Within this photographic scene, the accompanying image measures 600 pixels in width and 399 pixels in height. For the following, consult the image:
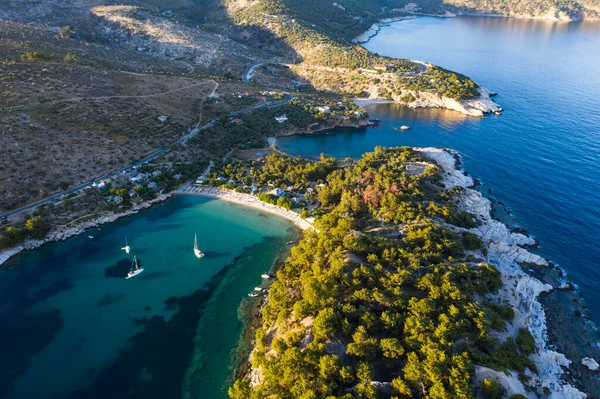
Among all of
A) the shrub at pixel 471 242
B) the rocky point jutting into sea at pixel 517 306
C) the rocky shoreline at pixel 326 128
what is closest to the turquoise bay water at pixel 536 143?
the rocky shoreline at pixel 326 128

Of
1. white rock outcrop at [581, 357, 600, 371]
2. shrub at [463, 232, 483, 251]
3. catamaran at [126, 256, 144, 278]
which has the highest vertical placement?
shrub at [463, 232, 483, 251]

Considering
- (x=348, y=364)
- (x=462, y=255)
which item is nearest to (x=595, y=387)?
(x=462, y=255)

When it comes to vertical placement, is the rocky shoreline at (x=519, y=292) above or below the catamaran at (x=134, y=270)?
below

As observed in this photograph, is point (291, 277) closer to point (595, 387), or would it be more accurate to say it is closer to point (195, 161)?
point (595, 387)

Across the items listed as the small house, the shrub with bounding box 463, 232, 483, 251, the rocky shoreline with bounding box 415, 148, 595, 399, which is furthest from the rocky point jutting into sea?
the small house

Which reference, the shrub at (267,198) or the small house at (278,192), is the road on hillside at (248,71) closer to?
the small house at (278,192)

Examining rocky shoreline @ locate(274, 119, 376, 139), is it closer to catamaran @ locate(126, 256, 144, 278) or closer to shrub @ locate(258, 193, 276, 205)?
shrub @ locate(258, 193, 276, 205)
